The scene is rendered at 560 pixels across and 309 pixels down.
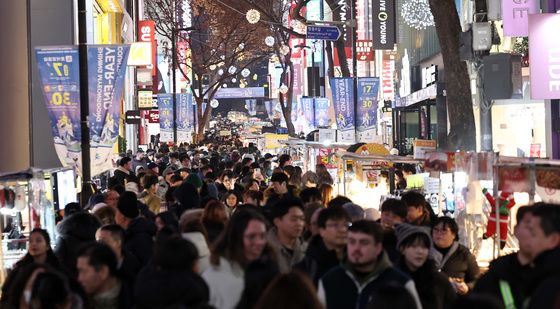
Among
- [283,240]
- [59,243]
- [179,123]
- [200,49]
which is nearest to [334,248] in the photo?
[283,240]

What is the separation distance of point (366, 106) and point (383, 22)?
5.60 m

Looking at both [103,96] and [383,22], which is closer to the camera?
[103,96]

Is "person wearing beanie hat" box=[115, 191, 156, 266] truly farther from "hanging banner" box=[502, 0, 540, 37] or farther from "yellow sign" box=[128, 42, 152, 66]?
"yellow sign" box=[128, 42, 152, 66]

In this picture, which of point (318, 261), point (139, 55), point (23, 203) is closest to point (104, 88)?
point (23, 203)

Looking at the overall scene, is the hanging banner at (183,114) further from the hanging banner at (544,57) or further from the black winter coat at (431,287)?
the black winter coat at (431,287)

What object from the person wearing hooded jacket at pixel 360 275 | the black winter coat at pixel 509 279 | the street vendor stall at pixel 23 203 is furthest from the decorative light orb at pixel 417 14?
the black winter coat at pixel 509 279

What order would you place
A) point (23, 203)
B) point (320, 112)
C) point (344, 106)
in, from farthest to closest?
1. point (320, 112)
2. point (344, 106)
3. point (23, 203)

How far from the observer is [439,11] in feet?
60.1

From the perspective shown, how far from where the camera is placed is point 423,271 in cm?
710

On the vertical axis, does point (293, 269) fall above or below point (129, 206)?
below

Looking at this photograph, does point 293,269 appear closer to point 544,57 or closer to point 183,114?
point 544,57

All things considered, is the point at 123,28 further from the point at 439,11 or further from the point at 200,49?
the point at 200,49

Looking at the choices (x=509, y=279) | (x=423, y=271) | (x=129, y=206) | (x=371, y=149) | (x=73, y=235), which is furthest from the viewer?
(x=371, y=149)

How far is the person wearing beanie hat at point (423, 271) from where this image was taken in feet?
22.7
